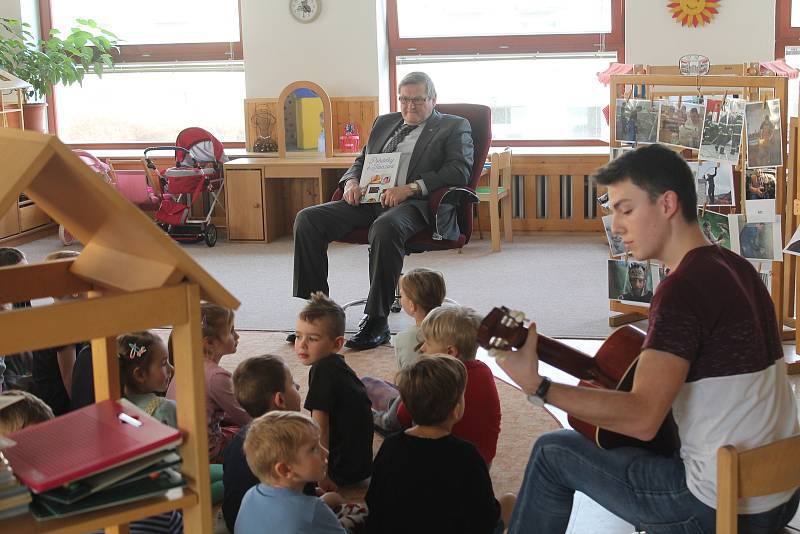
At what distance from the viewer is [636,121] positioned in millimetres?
4730

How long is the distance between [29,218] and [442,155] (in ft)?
12.6

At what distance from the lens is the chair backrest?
22.4 feet

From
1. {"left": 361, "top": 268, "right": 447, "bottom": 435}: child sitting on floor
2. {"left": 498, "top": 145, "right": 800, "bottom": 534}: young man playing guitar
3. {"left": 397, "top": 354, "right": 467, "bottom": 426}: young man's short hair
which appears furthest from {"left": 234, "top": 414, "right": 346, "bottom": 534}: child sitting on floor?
{"left": 361, "top": 268, "right": 447, "bottom": 435}: child sitting on floor

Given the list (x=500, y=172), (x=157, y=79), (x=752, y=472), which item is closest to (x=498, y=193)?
(x=500, y=172)

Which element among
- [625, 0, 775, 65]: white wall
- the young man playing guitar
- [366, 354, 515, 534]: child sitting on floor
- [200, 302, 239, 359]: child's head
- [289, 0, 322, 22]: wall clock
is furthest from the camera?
[289, 0, 322, 22]: wall clock

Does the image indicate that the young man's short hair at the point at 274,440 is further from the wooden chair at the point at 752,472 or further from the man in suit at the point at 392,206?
the man in suit at the point at 392,206

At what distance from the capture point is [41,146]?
1.35 meters

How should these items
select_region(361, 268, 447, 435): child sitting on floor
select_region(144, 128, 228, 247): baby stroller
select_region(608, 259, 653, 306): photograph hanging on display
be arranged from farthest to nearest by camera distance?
select_region(144, 128, 228, 247): baby stroller < select_region(608, 259, 653, 306): photograph hanging on display < select_region(361, 268, 447, 435): child sitting on floor

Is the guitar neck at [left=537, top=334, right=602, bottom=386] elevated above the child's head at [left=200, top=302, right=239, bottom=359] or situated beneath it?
elevated above

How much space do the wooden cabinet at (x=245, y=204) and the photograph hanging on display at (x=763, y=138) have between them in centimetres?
380

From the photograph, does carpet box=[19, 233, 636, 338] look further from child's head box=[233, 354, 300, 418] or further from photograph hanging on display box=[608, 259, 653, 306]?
child's head box=[233, 354, 300, 418]

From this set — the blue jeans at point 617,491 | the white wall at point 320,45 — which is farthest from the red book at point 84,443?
the white wall at point 320,45

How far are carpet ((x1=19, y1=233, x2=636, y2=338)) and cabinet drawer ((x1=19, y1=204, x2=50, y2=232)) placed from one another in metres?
0.13

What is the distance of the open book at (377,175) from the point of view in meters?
5.04
